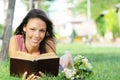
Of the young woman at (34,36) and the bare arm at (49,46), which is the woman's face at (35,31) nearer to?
the young woman at (34,36)

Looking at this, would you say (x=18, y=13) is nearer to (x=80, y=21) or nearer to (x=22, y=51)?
(x=80, y=21)

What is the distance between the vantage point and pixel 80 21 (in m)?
59.2

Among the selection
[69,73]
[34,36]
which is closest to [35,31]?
[34,36]

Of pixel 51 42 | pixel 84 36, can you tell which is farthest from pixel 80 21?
pixel 51 42

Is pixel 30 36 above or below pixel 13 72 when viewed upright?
above

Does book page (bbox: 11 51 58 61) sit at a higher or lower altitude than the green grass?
higher

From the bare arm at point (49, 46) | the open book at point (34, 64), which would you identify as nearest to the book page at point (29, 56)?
the open book at point (34, 64)

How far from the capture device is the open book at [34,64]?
5.04 metres

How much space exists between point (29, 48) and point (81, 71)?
2.74 feet

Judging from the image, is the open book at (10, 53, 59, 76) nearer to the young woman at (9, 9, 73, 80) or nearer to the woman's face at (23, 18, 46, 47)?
the young woman at (9, 9, 73, 80)

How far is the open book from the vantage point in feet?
16.5

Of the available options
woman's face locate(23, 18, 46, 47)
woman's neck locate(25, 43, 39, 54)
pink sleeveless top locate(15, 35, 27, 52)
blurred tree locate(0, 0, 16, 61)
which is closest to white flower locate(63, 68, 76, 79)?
woman's face locate(23, 18, 46, 47)

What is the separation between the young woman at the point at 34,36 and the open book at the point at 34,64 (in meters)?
0.09

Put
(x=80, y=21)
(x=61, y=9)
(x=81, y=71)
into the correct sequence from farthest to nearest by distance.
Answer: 1. (x=61, y=9)
2. (x=80, y=21)
3. (x=81, y=71)
